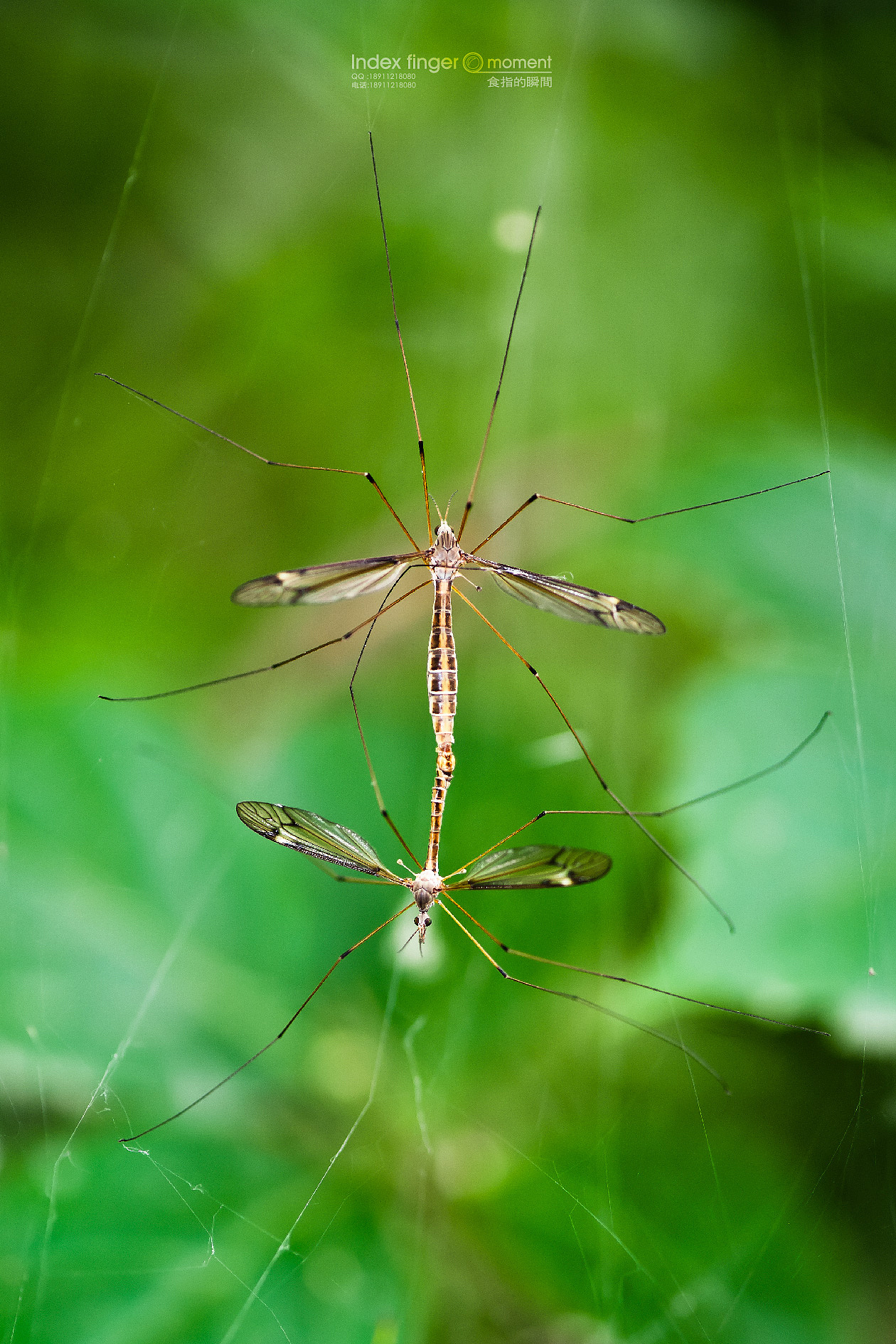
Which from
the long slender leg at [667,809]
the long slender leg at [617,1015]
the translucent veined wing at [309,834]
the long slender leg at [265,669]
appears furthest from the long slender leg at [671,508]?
the long slender leg at [617,1015]

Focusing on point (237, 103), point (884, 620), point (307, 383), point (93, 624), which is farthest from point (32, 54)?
point (884, 620)

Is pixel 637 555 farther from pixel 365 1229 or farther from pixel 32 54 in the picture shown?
pixel 32 54

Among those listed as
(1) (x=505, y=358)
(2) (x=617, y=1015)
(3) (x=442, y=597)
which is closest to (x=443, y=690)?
(3) (x=442, y=597)

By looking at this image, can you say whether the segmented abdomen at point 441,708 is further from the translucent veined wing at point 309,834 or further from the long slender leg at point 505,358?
the long slender leg at point 505,358

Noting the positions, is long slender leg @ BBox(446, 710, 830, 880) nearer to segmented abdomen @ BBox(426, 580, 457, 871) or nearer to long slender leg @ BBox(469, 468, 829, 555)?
→ segmented abdomen @ BBox(426, 580, 457, 871)

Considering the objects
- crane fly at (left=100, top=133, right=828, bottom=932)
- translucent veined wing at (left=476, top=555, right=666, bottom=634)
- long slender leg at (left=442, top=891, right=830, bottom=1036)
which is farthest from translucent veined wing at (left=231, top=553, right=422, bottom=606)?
long slender leg at (left=442, top=891, right=830, bottom=1036)

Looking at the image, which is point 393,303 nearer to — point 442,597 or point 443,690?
point 442,597
